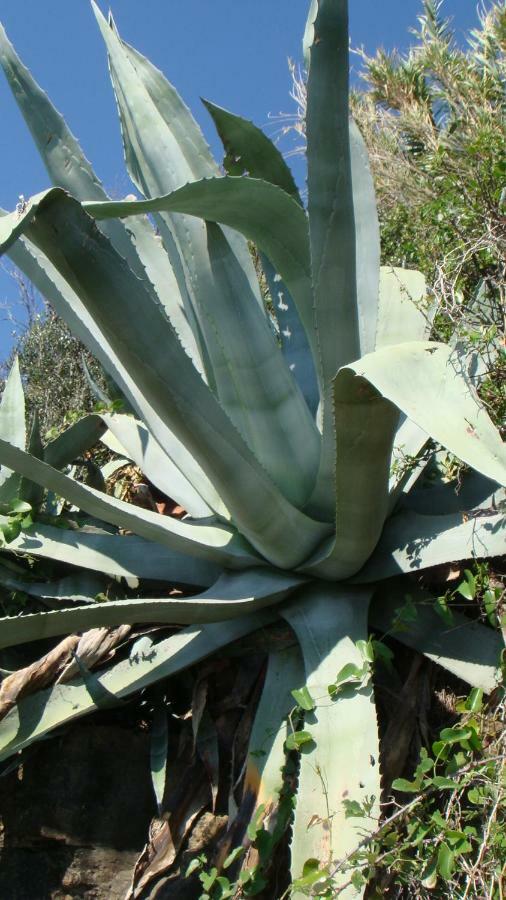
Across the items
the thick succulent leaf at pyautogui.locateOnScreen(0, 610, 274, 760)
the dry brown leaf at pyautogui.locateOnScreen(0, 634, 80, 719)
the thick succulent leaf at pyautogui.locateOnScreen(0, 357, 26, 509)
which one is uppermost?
the thick succulent leaf at pyautogui.locateOnScreen(0, 357, 26, 509)

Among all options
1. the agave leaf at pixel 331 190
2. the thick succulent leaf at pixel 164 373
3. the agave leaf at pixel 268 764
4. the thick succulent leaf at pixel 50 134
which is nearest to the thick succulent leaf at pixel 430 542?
the thick succulent leaf at pixel 164 373

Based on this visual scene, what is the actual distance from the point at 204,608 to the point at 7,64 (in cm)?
125

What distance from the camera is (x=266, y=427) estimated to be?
1.96 meters

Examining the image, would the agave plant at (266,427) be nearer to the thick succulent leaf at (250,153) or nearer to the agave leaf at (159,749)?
the thick succulent leaf at (250,153)

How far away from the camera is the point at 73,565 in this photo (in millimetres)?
2273

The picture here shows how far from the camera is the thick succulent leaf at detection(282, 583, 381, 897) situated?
155 cm

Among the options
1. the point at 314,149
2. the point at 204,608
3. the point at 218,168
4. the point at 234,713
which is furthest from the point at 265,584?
the point at 218,168

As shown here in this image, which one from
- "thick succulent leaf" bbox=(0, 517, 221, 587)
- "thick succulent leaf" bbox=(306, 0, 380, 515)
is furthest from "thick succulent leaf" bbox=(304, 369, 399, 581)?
"thick succulent leaf" bbox=(0, 517, 221, 587)

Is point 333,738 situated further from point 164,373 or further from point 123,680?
point 164,373

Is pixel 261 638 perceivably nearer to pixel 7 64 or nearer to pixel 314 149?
pixel 314 149

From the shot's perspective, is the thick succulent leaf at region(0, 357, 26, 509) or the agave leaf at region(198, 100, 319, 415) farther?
the thick succulent leaf at region(0, 357, 26, 509)

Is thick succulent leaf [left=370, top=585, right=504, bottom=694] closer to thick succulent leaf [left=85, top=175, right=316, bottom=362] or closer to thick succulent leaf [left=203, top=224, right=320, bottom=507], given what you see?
thick succulent leaf [left=203, top=224, right=320, bottom=507]

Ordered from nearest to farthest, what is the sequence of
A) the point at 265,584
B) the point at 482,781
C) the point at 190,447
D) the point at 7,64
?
the point at 482,781 < the point at 190,447 < the point at 265,584 < the point at 7,64

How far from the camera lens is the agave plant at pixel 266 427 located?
1.54 metres
